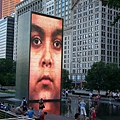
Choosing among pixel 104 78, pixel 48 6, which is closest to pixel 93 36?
pixel 48 6

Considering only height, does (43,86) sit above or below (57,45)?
below

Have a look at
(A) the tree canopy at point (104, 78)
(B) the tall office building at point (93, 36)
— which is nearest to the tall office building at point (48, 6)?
(B) the tall office building at point (93, 36)

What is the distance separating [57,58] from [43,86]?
5.36 m

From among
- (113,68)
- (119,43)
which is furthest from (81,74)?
(113,68)

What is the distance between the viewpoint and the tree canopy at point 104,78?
5473cm

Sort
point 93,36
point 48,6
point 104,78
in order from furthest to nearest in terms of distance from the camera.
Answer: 1. point 48,6
2. point 93,36
3. point 104,78

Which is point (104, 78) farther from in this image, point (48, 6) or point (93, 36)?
point (48, 6)

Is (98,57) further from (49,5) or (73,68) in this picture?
(49,5)

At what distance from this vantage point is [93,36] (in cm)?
11800

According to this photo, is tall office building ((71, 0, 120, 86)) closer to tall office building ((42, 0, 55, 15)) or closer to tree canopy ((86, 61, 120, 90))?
tall office building ((42, 0, 55, 15))

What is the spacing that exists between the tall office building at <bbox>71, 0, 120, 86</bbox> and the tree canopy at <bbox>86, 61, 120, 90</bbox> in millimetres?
57146

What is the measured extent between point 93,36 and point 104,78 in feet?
213

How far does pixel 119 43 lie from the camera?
12469cm

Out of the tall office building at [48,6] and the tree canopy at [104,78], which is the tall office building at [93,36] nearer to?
the tall office building at [48,6]
